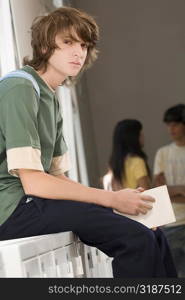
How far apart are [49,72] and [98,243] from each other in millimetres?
316

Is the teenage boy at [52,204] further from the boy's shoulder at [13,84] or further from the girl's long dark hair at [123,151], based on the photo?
the girl's long dark hair at [123,151]

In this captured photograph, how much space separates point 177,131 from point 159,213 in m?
1.15

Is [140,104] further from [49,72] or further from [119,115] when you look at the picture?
[49,72]

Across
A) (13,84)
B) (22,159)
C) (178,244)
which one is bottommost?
(178,244)

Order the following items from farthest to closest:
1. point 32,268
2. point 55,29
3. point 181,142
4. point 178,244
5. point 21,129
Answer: point 181,142 < point 178,244 < point 55,29 < point 21,129 < point 32,268

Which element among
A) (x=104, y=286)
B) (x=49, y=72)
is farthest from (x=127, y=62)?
(x=104, y=286)

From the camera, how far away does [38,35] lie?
107 centimetres

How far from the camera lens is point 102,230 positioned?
0.93m

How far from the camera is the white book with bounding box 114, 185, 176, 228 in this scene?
967mm

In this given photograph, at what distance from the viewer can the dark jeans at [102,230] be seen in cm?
92

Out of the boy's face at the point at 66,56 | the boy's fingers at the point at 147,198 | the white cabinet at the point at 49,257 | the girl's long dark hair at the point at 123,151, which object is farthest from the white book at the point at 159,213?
the girl's long dark hair at the point at 123,151

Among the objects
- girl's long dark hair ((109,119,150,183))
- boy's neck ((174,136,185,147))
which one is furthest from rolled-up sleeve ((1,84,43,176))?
boy's neck ((174,136,185,147))

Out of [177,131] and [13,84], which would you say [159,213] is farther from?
[177,131]

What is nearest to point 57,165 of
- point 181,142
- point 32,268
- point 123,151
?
point 32,268
